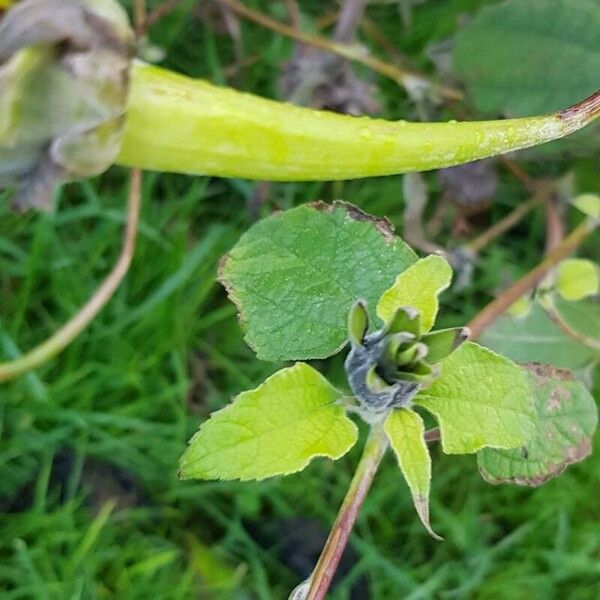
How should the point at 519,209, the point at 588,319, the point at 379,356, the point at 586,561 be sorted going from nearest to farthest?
the point at 379,356, the point at 588,319, the point at 586,561, the point at 519,209

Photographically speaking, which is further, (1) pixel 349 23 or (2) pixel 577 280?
(1) pixel 349 23

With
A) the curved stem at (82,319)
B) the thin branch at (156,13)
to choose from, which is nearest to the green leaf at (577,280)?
the curved stem at (82,319)

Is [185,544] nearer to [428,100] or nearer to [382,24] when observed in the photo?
[428,100]

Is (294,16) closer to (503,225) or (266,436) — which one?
(503,225)

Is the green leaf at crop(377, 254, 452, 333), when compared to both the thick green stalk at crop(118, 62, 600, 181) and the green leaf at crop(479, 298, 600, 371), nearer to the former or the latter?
the thick green stalk at crop(118, 62, 600, 181)

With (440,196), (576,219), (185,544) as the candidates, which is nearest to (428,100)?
(440,196)

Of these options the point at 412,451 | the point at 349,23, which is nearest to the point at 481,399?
the point at 412,451

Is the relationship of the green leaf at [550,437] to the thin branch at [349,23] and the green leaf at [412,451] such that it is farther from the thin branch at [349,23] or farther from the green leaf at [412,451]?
the thin branch at [349,23]
